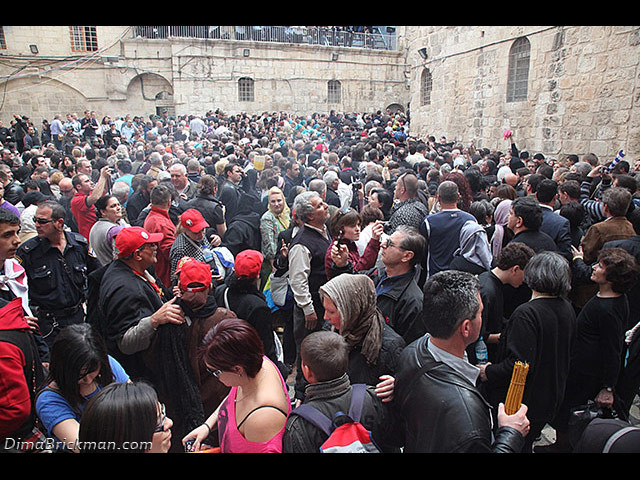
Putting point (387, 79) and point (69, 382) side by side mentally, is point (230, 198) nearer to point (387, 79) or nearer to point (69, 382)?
point (69, 382)

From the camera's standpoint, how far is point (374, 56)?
2808 centimetres

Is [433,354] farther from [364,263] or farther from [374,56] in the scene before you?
[374,56]

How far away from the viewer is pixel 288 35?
2561 cm

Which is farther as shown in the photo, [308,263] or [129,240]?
[308,263]

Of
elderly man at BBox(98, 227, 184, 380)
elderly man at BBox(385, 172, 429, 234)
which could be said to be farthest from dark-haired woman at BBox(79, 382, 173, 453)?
elderly man at BBox(385, 172, 429, 234)

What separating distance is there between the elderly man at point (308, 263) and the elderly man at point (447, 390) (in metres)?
1.80

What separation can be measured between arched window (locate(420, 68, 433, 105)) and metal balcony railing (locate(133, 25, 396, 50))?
32.3 ft

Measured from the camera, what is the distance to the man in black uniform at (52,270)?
11.4 ft

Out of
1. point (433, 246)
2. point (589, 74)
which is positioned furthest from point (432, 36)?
point (433, 246)

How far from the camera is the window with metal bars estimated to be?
23188 millimetres

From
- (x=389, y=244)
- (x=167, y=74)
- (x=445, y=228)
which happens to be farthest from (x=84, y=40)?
(x=389, y=244)

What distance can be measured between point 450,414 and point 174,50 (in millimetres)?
26836

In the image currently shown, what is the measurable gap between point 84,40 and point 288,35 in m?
11.6
